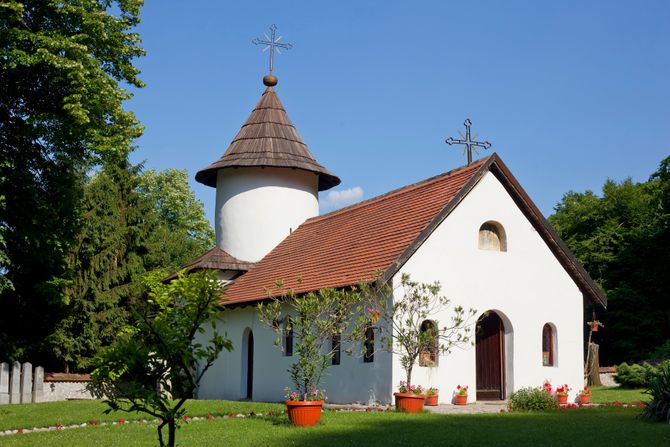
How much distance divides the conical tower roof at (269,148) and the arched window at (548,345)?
38.7 feet

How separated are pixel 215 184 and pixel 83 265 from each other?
20.0 ft

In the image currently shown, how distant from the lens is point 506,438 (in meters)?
12.5

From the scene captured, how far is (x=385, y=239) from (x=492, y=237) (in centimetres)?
293

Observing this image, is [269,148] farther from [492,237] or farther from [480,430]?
[480,430]

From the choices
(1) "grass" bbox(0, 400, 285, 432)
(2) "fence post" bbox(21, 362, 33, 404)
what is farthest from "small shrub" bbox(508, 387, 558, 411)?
(2) "fence post" bbox(21, 362, 33, 404)

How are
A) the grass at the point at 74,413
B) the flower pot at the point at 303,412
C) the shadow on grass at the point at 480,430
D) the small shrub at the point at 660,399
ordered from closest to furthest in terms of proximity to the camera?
the shadow on grass at the point at 480,430 → the flower pot at the point at 303,412 → the small shrub at the point at 660,399 → the grass at the point at 74,413

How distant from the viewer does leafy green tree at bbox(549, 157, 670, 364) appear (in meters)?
39.7

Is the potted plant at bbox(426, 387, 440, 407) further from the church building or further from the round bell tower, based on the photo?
the round bell tower

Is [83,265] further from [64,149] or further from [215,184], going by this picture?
[64,149]

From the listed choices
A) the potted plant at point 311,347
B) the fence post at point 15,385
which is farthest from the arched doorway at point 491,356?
the fence post at point 15,385

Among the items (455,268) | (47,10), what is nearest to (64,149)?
(47,10)

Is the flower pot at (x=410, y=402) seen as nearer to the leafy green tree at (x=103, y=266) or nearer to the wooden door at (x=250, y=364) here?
the wooden door at (x=250, y=364)

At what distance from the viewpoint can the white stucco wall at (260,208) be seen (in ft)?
98.7

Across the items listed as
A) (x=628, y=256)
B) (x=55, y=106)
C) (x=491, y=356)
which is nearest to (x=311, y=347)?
(x=491, y=356)
